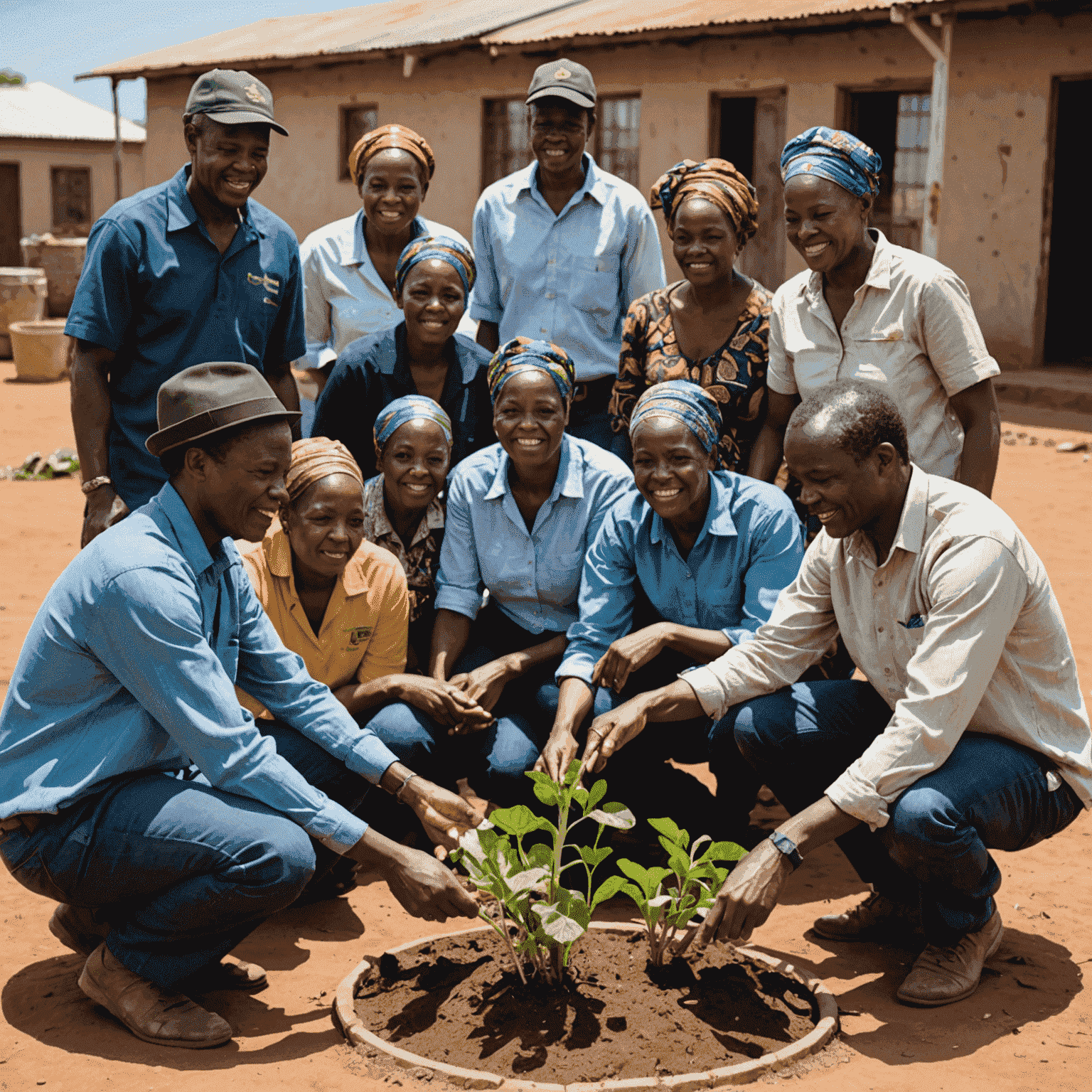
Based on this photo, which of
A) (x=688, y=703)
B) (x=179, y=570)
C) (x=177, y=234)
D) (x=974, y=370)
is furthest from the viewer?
(x=177, y=234)

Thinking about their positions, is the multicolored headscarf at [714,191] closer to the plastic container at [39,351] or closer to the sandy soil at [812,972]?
the sandy soil at [812,972]

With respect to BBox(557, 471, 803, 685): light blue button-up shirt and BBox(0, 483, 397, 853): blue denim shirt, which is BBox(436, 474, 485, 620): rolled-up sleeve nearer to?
BBox(557, 471, 803, 685): light blue button-up shirt

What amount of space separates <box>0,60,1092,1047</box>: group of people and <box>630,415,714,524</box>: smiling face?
1cm

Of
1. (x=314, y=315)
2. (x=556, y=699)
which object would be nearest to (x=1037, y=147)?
(x=314, y=315)

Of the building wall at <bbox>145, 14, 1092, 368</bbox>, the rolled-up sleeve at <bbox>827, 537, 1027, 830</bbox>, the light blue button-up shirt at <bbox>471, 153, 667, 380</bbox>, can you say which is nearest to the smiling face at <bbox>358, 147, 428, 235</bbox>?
the light blue button-up shirt at <bbox>471, 153, 667, 380</bbox>

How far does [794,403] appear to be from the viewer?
453 cm

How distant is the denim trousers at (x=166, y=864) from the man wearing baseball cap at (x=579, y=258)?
2.51 meters

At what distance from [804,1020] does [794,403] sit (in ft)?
6.78

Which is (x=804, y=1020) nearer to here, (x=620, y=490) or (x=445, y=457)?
(x=620, y=490)

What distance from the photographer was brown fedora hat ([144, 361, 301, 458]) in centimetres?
306

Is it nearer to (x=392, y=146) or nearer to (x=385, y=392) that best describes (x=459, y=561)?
(x=385, y=392)

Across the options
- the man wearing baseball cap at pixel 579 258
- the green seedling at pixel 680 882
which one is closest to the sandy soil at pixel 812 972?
the green seedling at pixel 680 882

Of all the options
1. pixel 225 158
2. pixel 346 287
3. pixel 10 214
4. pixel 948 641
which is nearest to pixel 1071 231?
pixel 346 287

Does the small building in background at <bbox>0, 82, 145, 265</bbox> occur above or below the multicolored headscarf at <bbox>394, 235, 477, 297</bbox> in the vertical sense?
above
